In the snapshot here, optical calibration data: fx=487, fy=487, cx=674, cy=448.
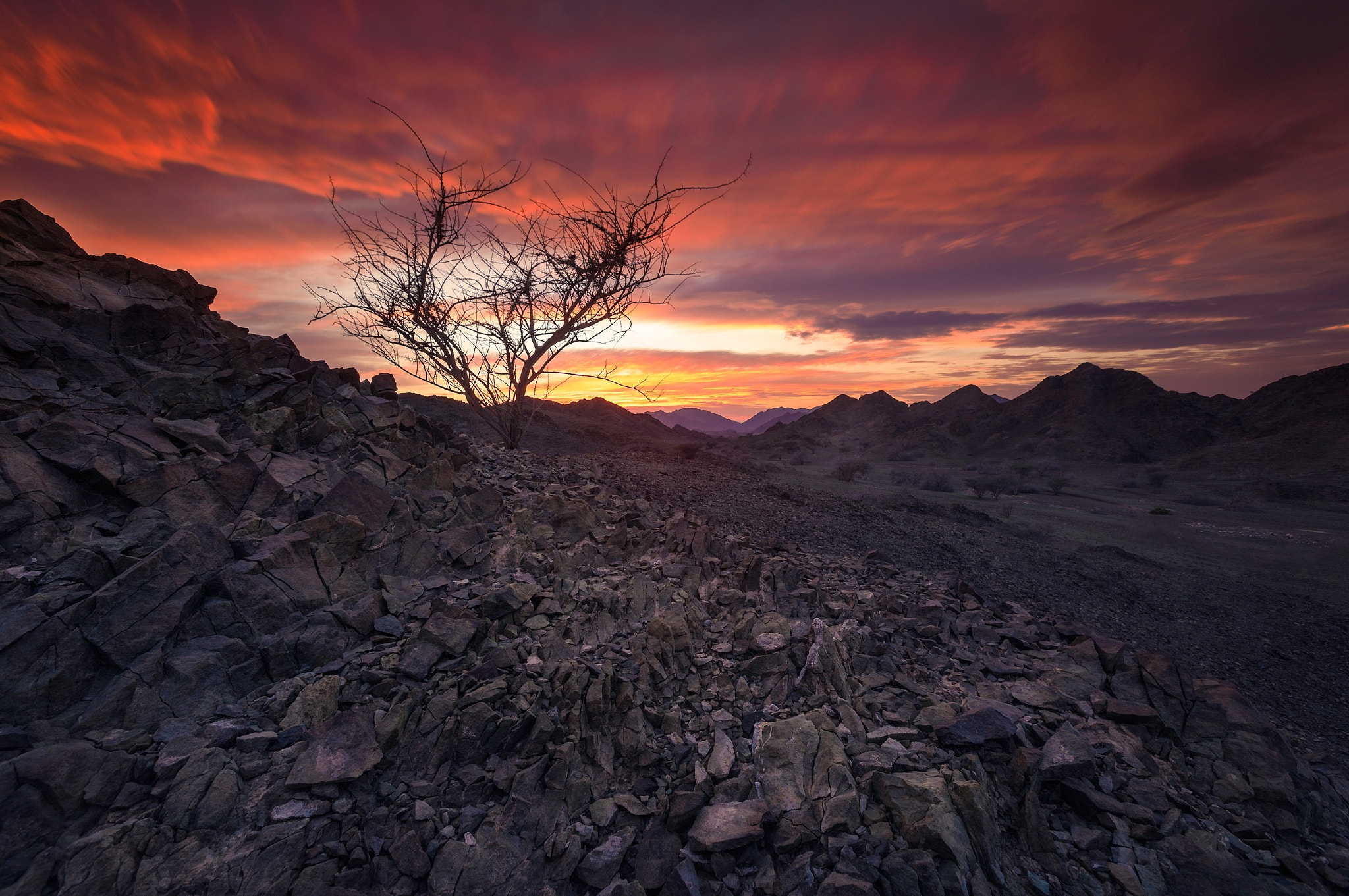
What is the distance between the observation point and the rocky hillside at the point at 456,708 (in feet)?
9.25

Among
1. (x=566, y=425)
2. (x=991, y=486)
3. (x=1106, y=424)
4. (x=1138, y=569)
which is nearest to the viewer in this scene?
(x=1138, y=569)

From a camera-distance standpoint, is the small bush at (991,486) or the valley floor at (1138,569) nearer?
the valley floor at (1138,569)

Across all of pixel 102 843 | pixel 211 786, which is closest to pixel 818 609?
pixel 211 786

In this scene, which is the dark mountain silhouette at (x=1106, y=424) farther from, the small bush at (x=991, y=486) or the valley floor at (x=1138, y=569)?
the valley floor at (x=1138, y=569)

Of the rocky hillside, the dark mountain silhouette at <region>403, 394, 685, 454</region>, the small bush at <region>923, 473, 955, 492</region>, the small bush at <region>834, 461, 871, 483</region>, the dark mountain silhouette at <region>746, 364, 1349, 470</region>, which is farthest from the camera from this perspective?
the dark mountain silhouette at <region>746, 364, 1349, 470</region>

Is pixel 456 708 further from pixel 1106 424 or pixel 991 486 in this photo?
pixel 1106 424

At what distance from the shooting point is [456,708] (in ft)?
11.7

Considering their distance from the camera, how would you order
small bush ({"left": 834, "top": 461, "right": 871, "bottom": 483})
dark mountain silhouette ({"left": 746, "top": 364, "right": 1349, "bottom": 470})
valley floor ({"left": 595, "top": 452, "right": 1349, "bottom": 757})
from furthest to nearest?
dark mountain silhouette ({"left": 746, "top": 364, "right": 1349, "bottom": 470}) → small bush ({"left": 834, "top": 461, "right": 871, "bottom": 483}) → valley floor ({"left": 595, "top": 452, "right": 1349, "bottom": 757})

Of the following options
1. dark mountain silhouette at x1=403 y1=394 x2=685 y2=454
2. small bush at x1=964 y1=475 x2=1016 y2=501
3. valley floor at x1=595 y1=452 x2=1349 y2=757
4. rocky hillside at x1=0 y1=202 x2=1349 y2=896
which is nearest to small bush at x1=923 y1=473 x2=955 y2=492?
small bush at x1=964 y1=475 x2=1016 y2=501

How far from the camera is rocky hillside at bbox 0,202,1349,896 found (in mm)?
2820

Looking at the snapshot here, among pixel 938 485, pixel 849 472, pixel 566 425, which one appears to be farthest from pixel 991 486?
pixel 566 425

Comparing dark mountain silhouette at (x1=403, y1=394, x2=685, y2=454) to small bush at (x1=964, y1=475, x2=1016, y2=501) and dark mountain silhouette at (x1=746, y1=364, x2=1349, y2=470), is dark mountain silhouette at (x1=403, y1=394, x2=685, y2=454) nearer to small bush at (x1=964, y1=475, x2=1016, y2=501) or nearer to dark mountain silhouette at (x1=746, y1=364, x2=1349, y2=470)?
small bush at (x1=964, y1=475, x2=1016, y2=501)

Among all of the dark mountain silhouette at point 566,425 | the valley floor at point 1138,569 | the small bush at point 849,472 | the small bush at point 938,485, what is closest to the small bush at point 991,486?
the small bush at point 938,485

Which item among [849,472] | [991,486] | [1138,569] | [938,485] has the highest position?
[849,472]
